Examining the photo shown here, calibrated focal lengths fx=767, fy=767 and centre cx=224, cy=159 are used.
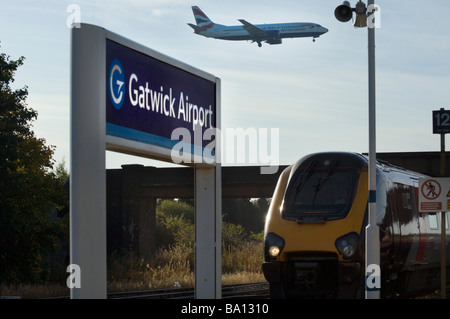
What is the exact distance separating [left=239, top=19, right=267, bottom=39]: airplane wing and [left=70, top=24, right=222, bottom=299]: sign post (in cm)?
8288

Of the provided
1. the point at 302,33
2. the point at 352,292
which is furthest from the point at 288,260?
the point at 302,33

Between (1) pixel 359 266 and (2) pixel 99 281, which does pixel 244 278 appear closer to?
(1) pixel 359 266

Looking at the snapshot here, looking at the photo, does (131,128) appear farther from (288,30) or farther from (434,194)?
(288,30)

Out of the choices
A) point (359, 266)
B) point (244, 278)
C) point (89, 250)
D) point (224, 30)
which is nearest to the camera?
point (89, 250)

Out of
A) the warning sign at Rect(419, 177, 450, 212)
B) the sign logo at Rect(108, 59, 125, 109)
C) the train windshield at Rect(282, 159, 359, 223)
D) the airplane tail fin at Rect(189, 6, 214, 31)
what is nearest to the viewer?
the sign logo at Rect(108, 59, 125, 109)

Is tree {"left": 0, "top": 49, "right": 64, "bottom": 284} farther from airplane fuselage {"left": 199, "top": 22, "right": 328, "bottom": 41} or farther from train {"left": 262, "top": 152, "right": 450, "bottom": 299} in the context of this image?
airplane fuselage {"left": 199, "top": 22, "right": 328, "bottom": 41}

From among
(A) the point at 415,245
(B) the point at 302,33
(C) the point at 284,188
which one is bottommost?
(A) the point at 415,245

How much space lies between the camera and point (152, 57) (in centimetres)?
Answer: 1133

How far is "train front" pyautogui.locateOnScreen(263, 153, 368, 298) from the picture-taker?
14.3m

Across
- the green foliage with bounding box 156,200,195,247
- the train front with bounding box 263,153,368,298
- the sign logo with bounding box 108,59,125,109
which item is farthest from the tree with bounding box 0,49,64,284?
the sign logo with bounding box 108,59,125,109

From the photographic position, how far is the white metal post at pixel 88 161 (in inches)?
378

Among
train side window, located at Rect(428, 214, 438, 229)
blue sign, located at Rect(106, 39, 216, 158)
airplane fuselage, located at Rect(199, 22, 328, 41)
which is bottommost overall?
train side window, located at Rect(428, 214, 438, 229)
